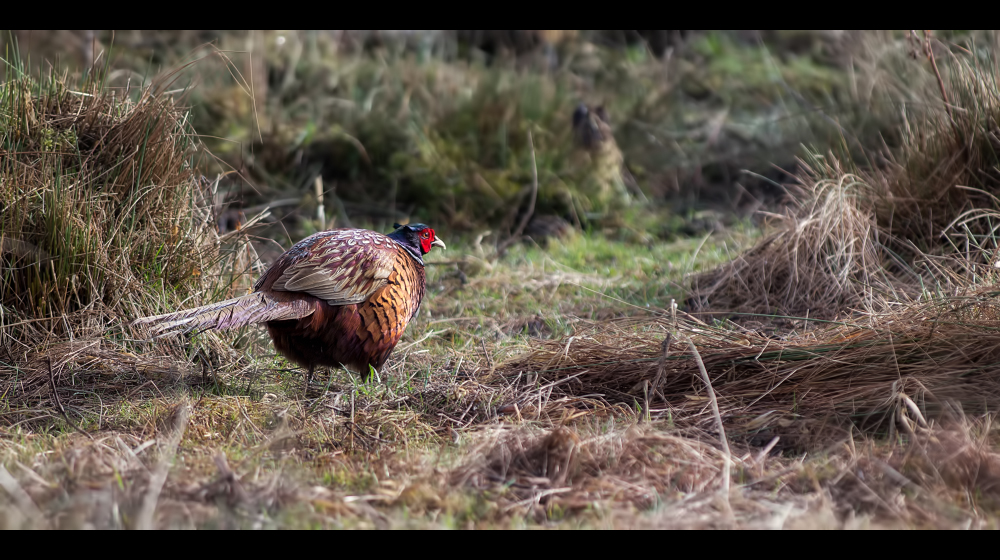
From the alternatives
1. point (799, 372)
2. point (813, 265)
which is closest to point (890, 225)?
point (813, 265)

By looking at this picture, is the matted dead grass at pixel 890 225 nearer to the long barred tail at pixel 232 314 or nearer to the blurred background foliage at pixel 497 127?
the blurred background foliage at pixel 497 127

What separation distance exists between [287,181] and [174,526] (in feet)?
17.0

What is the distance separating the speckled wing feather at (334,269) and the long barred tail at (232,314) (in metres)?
0.09

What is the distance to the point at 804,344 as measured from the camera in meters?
3.39

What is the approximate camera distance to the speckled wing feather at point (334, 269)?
3.53 meters

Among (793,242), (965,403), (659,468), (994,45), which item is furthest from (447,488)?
(994,45)

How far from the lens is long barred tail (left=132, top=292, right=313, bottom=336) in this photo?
10.4 ft

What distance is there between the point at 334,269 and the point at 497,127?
12.7 ft

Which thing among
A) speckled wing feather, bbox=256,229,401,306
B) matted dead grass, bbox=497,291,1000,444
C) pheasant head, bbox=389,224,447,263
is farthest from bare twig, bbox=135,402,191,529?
pheasant head, bbox=389,224,447,263

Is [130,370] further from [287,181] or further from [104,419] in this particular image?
[287,181]

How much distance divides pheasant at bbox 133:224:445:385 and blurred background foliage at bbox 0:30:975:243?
217 centimetres

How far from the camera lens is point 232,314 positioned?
3.26 m

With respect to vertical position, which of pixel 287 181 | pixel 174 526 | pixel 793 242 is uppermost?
pixel 174 526

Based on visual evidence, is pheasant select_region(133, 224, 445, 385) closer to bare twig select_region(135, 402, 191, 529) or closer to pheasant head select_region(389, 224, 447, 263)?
pheasant head select_region(389, 224, 447, 263)
